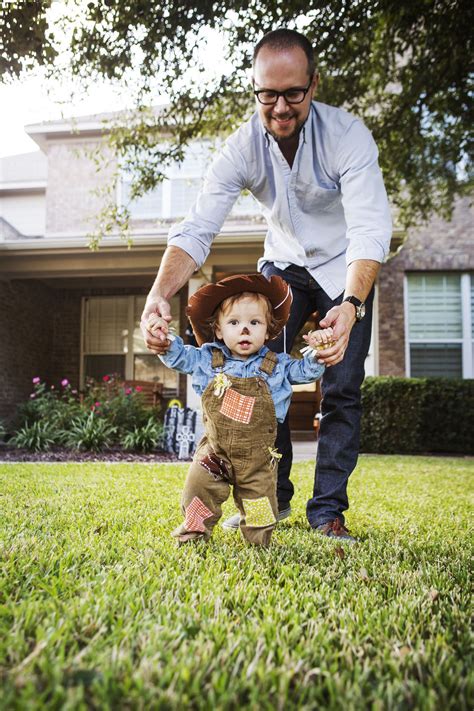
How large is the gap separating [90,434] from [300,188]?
5.72 metres

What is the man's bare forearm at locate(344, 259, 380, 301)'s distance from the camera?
2.47 metres

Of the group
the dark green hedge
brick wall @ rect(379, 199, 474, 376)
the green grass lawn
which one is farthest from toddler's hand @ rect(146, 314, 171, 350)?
brick wall @ rect(379, 199, 474, 376)

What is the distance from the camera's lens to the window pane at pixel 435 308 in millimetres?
11492

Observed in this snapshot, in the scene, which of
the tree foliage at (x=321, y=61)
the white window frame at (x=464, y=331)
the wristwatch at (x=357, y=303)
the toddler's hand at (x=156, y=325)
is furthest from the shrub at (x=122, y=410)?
the wristwatch at (x=357, y=303)

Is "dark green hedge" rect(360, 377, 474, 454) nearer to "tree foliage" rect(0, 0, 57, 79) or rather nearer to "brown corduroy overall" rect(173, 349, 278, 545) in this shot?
"tree foliage" rect(0, 0, 57, 79)

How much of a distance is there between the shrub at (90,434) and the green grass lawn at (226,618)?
195 inches

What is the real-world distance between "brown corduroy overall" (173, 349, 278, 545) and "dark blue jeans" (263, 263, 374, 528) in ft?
1.51

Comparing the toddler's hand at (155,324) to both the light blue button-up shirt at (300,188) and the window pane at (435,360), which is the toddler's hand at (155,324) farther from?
the window pane at (435,360)

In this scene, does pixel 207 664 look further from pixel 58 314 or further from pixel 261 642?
pixel 58 314

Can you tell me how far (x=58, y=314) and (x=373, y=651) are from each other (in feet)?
43.4

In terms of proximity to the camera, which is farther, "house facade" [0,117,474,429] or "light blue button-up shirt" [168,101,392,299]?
"house facade" [0,117,474,429]

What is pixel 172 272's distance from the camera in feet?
8.78

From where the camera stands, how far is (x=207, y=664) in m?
1.22

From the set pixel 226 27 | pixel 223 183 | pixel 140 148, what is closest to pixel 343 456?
pixel 223 183
